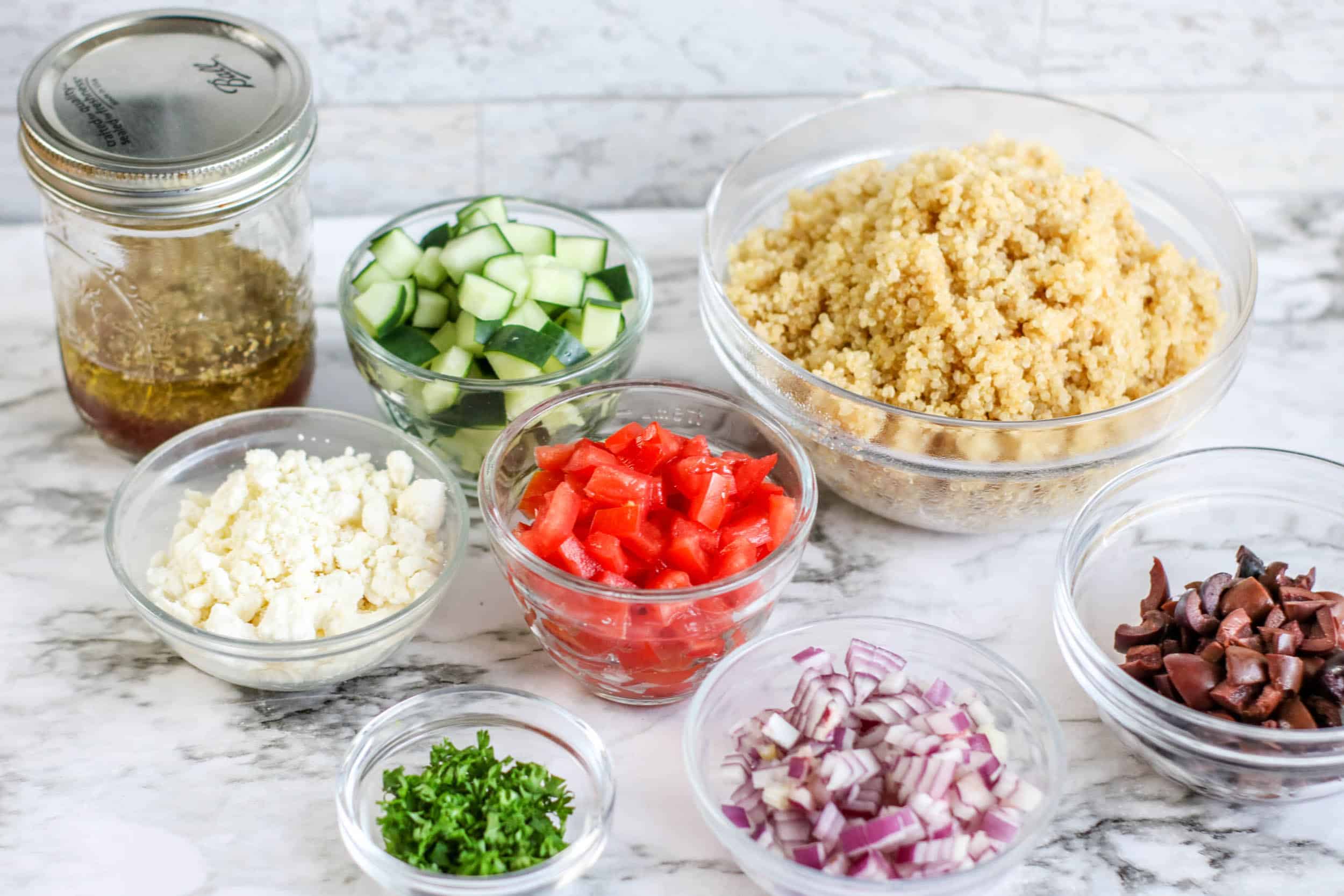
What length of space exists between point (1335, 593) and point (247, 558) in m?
1.40

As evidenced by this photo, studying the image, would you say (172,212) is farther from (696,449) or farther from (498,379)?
(696,449)

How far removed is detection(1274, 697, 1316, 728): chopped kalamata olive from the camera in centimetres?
152

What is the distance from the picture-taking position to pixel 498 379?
1.91 metres

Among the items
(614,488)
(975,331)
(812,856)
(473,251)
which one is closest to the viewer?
→ (812,856)

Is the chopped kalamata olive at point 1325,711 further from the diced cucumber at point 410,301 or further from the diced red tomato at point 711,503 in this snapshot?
the diced cucumber at point 410,301

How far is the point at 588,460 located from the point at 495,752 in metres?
0.39

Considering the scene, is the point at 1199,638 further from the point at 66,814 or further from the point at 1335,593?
the point at 66,814

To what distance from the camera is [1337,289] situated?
2500 mm

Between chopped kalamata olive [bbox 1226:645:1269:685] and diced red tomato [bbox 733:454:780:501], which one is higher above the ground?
diced red tomato [bbox 733:454:780:501]

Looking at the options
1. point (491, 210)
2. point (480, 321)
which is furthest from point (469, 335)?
point (491, 210)

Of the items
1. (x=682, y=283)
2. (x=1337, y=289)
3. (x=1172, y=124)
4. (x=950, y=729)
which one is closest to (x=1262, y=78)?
(x=1172, y=124)

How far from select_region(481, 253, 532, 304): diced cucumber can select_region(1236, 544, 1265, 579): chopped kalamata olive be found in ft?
3.47

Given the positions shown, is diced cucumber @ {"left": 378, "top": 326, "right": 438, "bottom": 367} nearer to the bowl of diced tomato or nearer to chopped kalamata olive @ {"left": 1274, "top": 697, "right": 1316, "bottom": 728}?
the bowl of diced tomato

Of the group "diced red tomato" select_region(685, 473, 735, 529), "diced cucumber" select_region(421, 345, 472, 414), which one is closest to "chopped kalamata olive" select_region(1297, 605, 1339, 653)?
"diced red tomato" select_region(685, 473, 735, 529)
